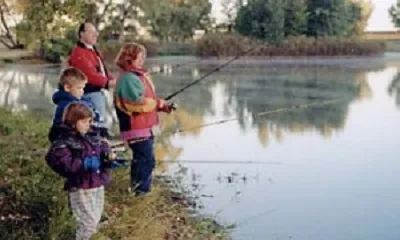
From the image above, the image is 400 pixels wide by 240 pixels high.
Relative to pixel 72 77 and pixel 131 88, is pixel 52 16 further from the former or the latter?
pixel 72 77

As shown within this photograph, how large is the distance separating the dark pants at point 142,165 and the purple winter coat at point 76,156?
1249mm

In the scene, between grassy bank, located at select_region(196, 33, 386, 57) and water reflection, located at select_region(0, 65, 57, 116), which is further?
grassy bank, located at select_region(196, 33, 386, 57)

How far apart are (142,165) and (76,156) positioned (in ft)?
4.91

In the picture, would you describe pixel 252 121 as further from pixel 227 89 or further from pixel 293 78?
pixel 293 78

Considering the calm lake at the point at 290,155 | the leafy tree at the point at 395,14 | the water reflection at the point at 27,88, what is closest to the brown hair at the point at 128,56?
the calm lake at the point at 290,155

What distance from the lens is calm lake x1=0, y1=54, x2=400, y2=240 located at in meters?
5.83

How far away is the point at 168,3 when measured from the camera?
30.8m

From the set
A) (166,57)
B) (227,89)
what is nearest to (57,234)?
(227,89)

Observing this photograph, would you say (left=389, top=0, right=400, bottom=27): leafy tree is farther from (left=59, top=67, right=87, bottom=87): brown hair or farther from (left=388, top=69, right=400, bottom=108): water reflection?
(left=59, top=67, right=87, bottom=87): brown hair

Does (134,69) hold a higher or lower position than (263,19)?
higher

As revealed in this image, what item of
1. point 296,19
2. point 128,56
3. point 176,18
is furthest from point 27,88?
point 296,19

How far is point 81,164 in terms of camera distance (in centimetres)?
371

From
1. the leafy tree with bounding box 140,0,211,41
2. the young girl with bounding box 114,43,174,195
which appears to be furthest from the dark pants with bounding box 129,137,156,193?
the leafy tree with bounding box 140,0,211,41

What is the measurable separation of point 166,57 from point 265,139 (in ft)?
67.1
